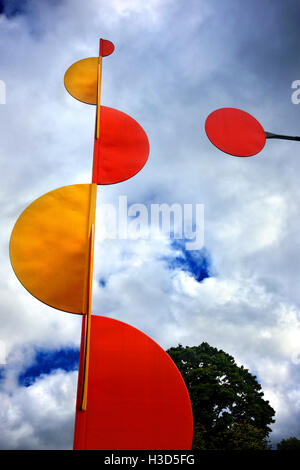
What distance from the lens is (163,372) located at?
4062 mm

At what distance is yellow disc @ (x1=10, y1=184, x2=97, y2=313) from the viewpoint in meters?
4.28

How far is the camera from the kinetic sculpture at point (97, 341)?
374 cm

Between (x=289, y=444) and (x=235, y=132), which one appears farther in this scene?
(x=289, y=444)

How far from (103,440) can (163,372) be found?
0.96 metres

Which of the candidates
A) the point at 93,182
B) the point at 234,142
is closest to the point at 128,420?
the point at 93,182

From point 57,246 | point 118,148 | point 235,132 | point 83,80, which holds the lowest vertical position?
point 57,246

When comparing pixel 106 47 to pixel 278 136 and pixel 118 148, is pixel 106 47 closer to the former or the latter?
pixel 118 148

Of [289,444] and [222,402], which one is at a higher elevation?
[222,402]

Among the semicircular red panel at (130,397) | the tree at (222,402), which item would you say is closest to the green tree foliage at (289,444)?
the tree at (222,402)

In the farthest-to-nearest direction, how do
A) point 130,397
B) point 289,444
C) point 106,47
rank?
point 289,444 < point 106,47 < point 130,397

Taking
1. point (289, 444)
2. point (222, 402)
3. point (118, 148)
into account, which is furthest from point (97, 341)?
point (289, 444)

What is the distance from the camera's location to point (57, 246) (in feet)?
14.8

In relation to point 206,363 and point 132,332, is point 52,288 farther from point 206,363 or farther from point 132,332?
point 206,363

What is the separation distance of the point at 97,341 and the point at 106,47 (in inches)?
211
